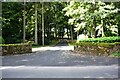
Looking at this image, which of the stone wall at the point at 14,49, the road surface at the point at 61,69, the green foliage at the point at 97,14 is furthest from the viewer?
the green foliage at the point at 97,14

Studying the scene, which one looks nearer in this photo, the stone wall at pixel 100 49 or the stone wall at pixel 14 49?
the stone wall at pixel 100 49

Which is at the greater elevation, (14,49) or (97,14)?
(97,14)

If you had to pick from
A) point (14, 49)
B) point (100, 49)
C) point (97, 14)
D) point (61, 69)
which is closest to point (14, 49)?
point (14, 49)

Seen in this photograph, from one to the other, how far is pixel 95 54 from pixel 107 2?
9488 mm

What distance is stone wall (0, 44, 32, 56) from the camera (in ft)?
75.2

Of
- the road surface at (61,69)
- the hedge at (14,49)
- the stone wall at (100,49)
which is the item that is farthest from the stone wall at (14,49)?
the road surface at (61,69)

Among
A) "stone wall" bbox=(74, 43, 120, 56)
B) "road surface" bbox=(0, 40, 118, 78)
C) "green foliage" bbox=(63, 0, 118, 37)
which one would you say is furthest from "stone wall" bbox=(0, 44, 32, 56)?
"green foliage" bbox=(63, 0, 118, 37)

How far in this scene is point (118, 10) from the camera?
92.0ft

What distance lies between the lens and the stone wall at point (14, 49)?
22928 mm

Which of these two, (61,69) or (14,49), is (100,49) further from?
(61,69)

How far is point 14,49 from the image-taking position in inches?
953

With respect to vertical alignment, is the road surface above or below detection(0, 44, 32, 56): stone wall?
below

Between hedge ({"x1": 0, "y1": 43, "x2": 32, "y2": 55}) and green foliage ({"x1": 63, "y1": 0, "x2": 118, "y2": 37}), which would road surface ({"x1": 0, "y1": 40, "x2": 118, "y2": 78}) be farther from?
green foliage ({"x1": 63, "y1": 0, "x2": 118, "y2": 37})

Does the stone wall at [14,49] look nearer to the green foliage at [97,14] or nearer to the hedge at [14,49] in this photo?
the hedge at [14,49]
